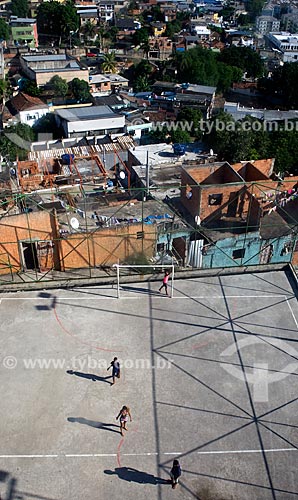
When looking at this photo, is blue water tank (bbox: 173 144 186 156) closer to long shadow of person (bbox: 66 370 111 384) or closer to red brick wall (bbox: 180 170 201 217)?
red brick wall (bbox: 180 170 201 217)

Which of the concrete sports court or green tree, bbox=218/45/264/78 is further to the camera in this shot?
green tree, bbox=218/45/264/78

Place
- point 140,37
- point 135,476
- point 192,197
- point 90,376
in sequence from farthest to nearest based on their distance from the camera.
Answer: point 140,37 < point 192,197 < point 90,376 < point 135,476

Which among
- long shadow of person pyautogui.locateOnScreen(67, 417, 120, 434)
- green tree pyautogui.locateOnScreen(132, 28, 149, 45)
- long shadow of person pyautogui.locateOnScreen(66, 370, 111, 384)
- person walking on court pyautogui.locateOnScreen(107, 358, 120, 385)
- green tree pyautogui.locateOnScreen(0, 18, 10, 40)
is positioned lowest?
green tree pyautogui.locateOnScreen(132, 28, 149, 45)

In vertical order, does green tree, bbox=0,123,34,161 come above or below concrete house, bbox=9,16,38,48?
below

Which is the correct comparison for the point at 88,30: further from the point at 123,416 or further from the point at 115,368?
the point at 123,416

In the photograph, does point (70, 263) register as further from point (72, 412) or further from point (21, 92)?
point (21, 92)

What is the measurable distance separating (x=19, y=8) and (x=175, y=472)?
282 ft

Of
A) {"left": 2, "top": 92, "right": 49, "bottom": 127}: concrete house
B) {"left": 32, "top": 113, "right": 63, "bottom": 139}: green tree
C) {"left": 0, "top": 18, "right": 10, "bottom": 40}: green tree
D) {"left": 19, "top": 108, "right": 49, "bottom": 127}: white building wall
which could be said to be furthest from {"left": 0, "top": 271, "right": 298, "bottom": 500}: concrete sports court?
{"left": 0, "top": 18, "right": 10, "bottom": 40}: green tree

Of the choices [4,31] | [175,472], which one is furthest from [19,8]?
[175,472]

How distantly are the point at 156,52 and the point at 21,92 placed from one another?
96.3ft

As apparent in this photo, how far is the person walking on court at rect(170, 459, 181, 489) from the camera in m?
7.99

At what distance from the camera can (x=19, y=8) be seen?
77188 mm

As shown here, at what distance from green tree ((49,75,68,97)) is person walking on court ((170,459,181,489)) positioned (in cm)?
5050

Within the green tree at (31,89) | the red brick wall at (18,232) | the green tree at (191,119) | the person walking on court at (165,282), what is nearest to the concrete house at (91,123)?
the green tree at (191,119)
